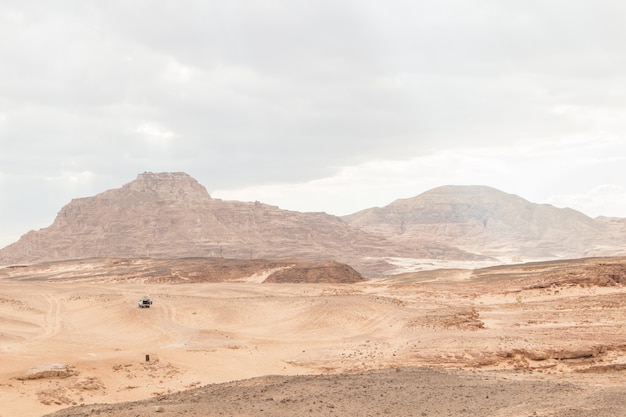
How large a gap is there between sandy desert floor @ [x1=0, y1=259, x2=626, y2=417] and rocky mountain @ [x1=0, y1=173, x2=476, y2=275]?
9894cm

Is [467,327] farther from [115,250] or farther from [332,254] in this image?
[115,250]

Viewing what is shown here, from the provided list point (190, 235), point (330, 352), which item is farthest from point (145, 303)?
point (190, 235)

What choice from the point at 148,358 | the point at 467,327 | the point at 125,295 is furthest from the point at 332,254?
the point at 148,358

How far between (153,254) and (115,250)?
12848 mm

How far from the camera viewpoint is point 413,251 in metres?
176

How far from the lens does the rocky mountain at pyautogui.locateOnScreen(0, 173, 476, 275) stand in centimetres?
15600

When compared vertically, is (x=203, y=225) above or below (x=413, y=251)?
above

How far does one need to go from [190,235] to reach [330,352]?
144 m

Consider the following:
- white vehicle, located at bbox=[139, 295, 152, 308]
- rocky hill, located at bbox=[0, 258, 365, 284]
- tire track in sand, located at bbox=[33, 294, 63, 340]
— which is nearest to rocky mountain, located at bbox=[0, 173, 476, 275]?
rocky hill, located at bbox=[0, 258, 365, 284]

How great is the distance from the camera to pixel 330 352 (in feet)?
91.6

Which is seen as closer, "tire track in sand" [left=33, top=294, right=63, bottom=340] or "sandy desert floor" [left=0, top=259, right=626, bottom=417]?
"sandy desert floor" [left=0, top=259, right=626, bottom=417]

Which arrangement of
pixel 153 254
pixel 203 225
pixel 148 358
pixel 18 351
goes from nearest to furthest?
pixel 148 358
pixel 18 351
pixel 153 254
pixel 203 225

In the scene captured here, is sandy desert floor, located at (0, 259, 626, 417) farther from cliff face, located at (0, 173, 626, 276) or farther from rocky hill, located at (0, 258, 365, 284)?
cliff face, located at (0, 173, 626, 276)

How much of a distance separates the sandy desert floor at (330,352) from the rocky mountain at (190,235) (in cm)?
9894
